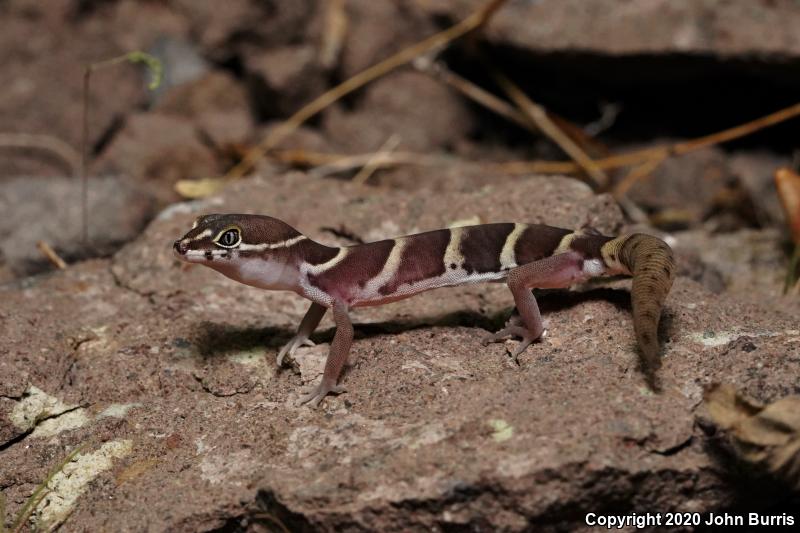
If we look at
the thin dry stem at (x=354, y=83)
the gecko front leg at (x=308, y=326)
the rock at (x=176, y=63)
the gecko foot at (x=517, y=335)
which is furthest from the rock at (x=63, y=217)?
the gecko foot at (x=517, y=335)

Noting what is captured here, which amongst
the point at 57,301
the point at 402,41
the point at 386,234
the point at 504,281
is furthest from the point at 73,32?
the point at 504,281

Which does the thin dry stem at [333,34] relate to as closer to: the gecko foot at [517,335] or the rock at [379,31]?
the rock at [379,31]

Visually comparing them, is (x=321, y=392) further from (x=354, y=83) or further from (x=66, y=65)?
(x=66, y=65)

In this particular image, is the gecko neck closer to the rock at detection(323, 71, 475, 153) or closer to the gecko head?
the gecko head

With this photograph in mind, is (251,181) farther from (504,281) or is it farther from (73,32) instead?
(73,32)

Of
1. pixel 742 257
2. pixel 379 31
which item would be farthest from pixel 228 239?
pixel 379 31

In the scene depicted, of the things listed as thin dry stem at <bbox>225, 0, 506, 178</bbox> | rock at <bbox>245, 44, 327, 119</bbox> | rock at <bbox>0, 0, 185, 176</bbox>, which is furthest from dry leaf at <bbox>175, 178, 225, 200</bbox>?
rock at <bbox>0, 0, 185, 176</bbox>
